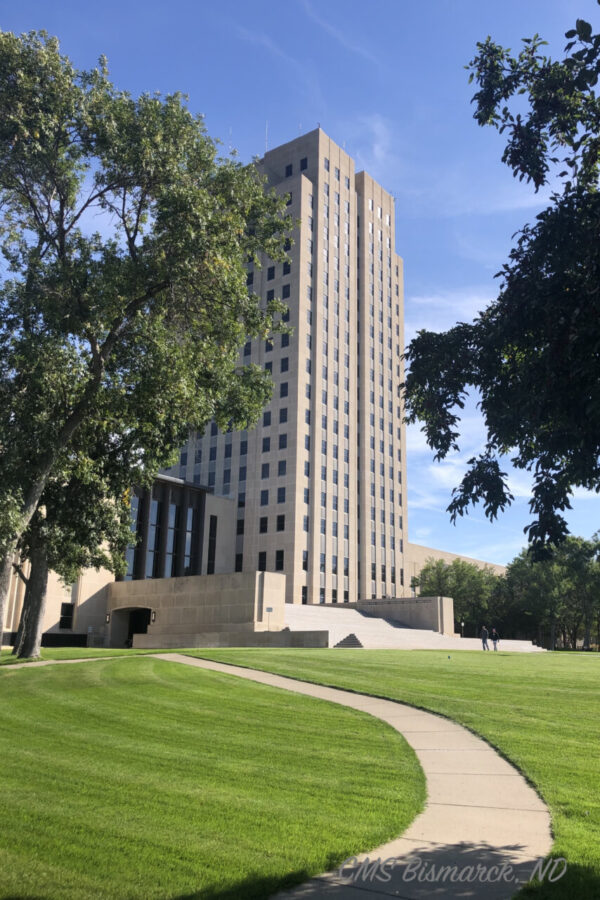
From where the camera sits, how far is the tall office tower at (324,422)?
78.9 metres

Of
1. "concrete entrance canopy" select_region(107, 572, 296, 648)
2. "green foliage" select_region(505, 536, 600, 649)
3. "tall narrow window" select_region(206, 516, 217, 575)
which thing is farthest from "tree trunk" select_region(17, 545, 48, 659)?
"green foliage" select_region(505, 536, 600, 649)

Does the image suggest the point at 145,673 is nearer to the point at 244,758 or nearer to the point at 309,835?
the point at 244,758

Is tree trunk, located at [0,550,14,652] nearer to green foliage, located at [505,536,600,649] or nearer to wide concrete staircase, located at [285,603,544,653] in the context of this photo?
wide concrete staircase, located at [285,603,544,653]

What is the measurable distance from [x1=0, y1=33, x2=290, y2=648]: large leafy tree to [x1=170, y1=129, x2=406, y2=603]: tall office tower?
5345 cm

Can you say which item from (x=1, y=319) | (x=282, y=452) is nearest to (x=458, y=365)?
(x=1, y=319)

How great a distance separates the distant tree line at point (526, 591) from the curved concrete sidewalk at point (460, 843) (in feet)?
233

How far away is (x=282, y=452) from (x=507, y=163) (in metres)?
71.4

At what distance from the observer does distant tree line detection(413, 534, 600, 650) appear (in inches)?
3157

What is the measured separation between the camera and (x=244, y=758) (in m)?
9.08

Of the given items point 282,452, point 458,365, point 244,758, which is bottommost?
point 244,758

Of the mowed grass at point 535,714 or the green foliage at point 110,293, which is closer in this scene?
the mowed grass at point 535,714

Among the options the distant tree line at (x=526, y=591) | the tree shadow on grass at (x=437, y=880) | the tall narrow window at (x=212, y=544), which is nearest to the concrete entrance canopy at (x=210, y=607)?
the tall narrow window at (x=212, y=544)

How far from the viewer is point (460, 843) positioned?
5.64 m

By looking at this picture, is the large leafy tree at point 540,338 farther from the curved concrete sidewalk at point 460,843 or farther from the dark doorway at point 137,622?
the dark doorway at point 137,622
